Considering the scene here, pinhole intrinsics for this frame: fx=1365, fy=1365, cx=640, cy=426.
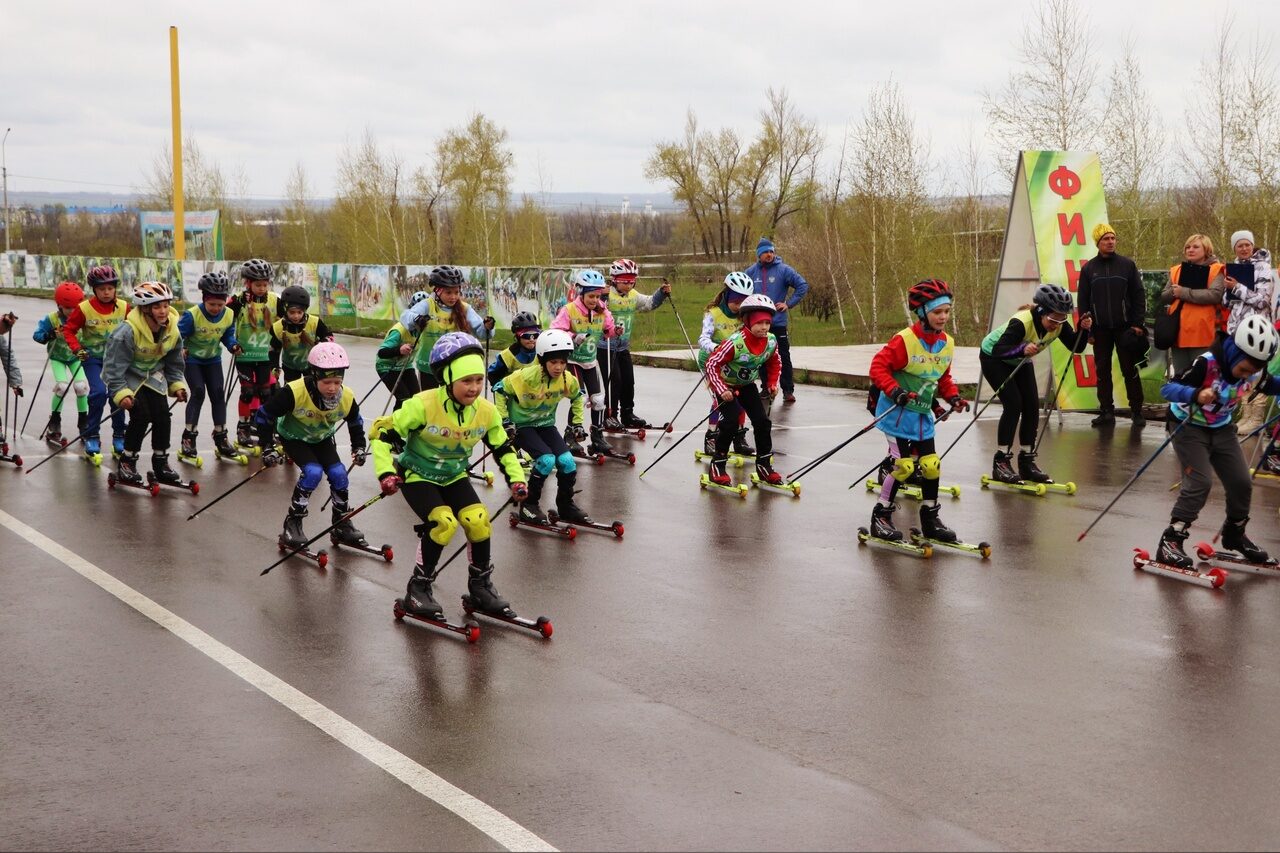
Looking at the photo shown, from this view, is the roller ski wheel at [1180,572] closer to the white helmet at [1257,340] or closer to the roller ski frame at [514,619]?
the white helmet at [1257,340]

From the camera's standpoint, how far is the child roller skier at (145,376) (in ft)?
A: 42.0

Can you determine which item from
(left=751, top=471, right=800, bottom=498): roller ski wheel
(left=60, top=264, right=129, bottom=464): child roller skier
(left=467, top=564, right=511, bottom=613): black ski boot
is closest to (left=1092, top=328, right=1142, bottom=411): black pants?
(left=751, top=471, right=800, bottom=498): roller ski wheel

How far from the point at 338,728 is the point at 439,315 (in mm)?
8201

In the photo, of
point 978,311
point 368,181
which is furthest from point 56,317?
point 368,181

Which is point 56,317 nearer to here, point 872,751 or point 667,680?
point 667,680

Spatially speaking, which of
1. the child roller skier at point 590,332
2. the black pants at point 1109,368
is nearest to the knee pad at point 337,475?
the child roller skier at point 590,332

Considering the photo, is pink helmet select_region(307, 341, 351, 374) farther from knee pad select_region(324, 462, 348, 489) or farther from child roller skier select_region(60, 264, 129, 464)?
child roller skier select_region(60, 264, 129, 464)

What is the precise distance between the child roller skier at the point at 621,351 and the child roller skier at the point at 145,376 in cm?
504

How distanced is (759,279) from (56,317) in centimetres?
881

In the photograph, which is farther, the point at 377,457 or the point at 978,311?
the point at 978,311

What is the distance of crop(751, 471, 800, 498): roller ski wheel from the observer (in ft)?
41.3

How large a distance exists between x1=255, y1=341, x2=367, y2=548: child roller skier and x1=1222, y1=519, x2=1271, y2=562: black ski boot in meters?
6.13

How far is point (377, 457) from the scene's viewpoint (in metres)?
7.84

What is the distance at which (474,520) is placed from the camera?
7992mm
